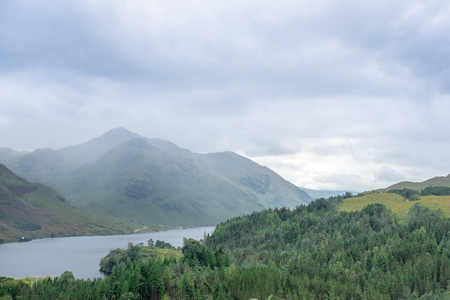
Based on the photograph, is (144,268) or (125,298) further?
(144,268)

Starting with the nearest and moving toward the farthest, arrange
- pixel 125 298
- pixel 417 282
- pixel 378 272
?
1. pixel 125 298
2. pixel 417 282
3. pixel 378 272

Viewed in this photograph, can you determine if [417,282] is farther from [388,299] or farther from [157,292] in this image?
[157,292]

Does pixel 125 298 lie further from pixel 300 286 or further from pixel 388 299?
pixel 388 299

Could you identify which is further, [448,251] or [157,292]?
[448,251]

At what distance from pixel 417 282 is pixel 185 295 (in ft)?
313

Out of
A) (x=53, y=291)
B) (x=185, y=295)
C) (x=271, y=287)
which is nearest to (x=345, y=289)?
(x=271, y=287)

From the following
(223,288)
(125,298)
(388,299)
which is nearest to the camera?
(125,298)

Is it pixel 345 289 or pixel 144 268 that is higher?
pixel 144 268

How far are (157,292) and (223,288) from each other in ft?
83.5

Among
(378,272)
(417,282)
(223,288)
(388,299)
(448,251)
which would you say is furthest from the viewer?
(448,251)

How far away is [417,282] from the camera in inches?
6644

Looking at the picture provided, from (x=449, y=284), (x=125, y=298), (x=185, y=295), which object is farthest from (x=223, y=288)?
(x=449, y=284)

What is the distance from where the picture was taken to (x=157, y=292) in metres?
157

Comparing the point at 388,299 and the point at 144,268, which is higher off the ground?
the point at 144,268
